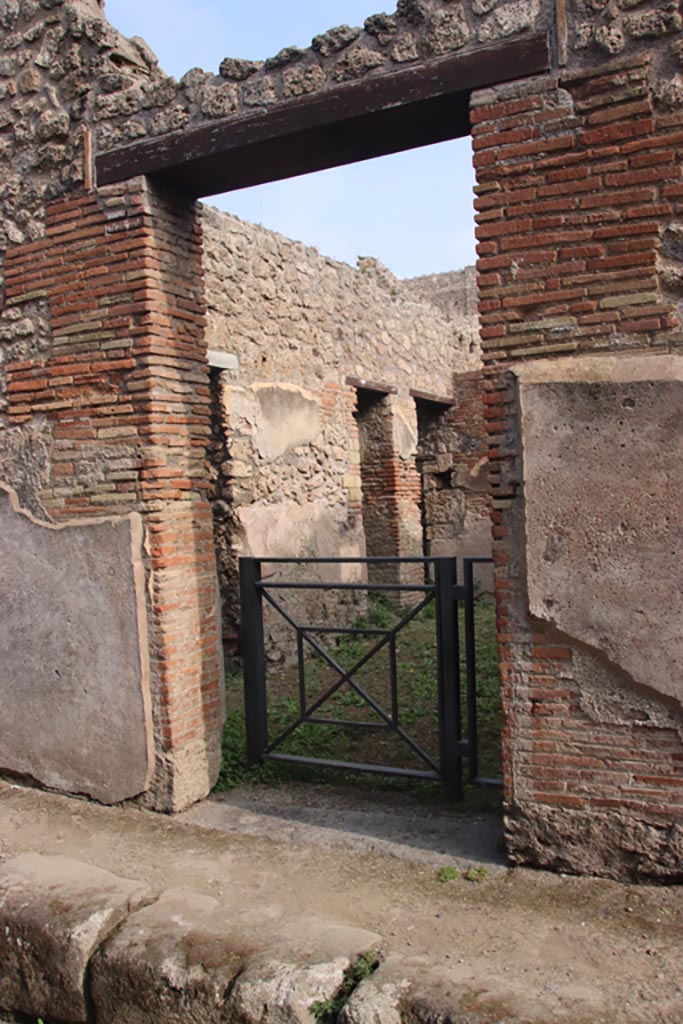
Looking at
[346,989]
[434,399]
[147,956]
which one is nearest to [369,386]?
[434,399]

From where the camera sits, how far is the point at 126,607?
428cm

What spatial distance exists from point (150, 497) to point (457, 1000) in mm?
2624

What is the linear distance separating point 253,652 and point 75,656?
3.10 feet

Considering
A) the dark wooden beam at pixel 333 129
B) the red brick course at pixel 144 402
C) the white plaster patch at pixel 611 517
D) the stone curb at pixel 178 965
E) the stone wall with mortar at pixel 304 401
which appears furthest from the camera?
the stone wall with mortar at pixel 304 401

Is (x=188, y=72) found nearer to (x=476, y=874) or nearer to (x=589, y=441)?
(x=589, y=441)

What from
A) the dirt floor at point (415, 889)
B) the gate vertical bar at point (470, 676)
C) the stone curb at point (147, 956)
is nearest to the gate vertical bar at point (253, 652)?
the dirt floor at point (415, 889)

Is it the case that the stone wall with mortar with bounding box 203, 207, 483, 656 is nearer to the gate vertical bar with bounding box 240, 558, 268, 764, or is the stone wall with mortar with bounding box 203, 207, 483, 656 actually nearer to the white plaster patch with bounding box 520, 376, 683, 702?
the gate vertical bar with bounding box 240, 558, 268, 764

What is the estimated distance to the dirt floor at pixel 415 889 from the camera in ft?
8.91

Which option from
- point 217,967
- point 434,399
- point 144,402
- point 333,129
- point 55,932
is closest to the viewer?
point 217,967

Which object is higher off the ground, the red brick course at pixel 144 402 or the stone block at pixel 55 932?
the red brick course at pixel 144 402

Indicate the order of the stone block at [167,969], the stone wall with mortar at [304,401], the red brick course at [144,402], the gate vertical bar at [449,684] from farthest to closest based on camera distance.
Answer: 1. the stone wall with mortar at [304,401]
2. the red brick course at [144,402]
3. the gate vertical bar at [449,684]
4. the stone block at [167,969]

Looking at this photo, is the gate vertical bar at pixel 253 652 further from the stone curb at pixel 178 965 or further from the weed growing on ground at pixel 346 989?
the weed growing on ground at pixel 346 989

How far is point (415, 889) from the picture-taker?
3.49 m

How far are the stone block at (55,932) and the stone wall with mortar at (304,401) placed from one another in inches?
148
